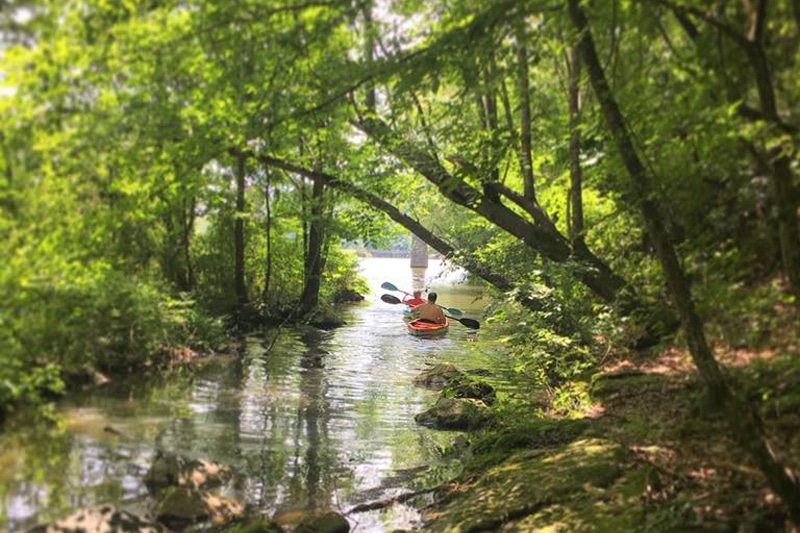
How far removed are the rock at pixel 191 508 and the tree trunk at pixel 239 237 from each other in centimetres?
253

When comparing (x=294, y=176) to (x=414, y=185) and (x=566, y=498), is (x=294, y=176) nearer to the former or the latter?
(x=414, y=185)

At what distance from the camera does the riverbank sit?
160 inches

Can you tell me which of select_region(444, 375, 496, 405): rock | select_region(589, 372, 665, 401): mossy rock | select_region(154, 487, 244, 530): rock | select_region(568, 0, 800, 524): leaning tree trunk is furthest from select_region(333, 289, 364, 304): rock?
select_region(568, 0, 800, 524): leaning tree trunk

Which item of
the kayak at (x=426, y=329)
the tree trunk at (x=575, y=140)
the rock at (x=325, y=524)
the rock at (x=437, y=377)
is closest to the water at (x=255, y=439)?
the rock at (x=325, y=524)

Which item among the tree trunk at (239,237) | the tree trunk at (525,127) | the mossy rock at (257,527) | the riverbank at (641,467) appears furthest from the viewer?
the tree trunk at (239,237)

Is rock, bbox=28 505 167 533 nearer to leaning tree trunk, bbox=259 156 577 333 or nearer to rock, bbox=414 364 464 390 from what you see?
leaning tree trunk, bbox=259 156 577 333

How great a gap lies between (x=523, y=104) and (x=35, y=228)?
7.30m

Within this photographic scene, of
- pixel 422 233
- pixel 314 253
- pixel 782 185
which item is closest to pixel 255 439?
pixel 782 185

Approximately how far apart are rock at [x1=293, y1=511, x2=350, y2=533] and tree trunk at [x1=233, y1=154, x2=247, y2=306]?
274cm

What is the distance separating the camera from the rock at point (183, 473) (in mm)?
4250

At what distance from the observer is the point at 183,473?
14.8 feet

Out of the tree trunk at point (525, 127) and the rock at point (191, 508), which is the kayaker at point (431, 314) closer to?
the tree trunk at point (525, 127)

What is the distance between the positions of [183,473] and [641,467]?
3919 millimetres

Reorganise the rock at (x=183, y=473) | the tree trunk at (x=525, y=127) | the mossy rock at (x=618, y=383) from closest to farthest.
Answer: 1. the rock at (x=183, y=473)
2. the tree trunk at (x=525, y=127)
3. the mossy rock at (x=618, y=383)
